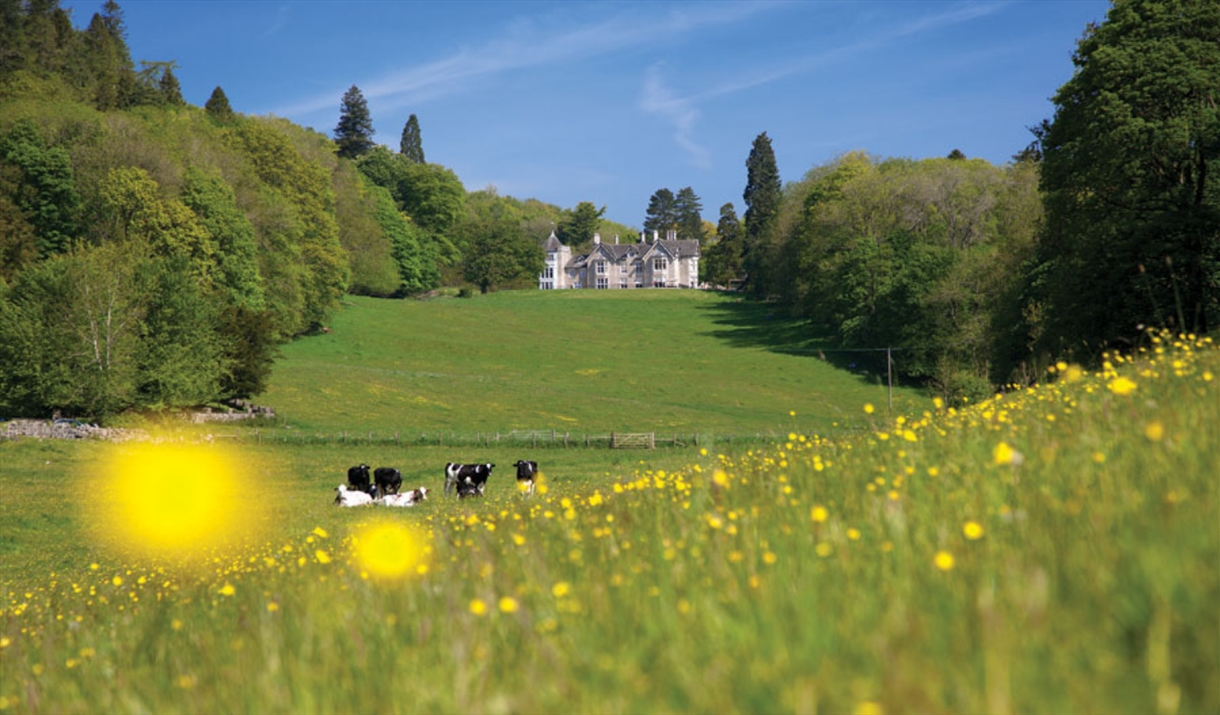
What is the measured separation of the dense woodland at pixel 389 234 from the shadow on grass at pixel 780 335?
1.91 metres

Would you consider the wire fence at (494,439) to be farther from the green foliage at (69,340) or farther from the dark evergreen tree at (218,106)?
the dark evergreen tree at (218,106)

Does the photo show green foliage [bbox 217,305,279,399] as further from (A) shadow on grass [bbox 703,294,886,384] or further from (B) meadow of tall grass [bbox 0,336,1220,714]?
(B) meadow of tall grass [bbox 0,336,1220,714]

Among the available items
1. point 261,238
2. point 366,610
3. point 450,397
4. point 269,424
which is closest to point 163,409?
point 269,424

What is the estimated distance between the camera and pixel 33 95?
266 feet

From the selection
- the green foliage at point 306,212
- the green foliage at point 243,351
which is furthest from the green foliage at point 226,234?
the green foliage at point 306,212

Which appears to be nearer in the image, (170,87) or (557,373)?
(557,373)

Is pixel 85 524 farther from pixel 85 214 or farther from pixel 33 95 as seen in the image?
pixel 33 95

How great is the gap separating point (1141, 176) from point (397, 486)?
96.8 feet

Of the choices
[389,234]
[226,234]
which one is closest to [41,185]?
[226,234]

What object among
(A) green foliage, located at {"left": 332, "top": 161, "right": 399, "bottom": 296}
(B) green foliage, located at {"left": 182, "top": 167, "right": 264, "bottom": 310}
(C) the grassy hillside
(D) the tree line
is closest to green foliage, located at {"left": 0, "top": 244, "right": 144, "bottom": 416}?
(C) the grassy hillside

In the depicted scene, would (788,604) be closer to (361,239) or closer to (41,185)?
(41,185)

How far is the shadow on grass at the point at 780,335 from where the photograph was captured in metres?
87.2

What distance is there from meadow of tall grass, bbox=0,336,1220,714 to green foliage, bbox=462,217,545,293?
15219 cm

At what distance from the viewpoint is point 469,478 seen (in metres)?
33.0
